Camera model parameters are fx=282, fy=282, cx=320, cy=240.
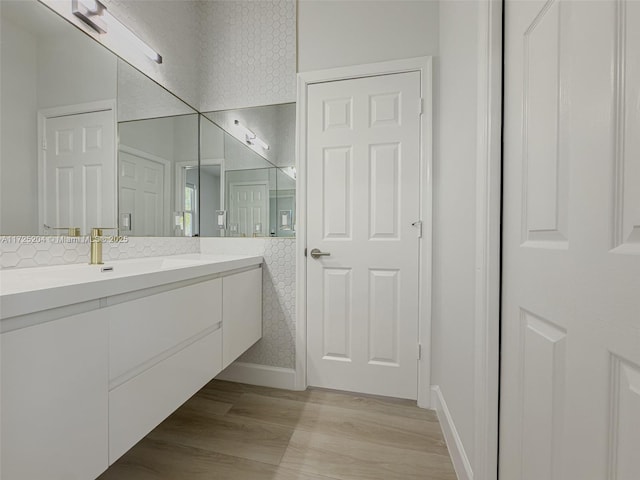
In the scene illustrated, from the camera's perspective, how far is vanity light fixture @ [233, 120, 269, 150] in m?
2.02

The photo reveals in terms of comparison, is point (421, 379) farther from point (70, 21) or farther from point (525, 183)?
point (70, 21)

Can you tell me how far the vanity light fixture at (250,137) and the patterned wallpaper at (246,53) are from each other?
0.48 feet

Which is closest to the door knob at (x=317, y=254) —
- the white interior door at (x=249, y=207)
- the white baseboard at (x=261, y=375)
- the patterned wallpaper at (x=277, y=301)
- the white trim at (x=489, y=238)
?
the patterned wallpaper at (x=277, y=301)

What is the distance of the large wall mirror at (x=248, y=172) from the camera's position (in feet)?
6.40

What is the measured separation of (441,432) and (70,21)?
271 centimetres

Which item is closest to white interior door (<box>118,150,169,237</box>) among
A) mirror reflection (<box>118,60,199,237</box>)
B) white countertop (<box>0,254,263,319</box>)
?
mirror reflection (<box>118,60,199,237</box>)

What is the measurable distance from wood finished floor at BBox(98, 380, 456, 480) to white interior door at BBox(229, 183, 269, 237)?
1.11 m

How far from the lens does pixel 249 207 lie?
6.66 ft

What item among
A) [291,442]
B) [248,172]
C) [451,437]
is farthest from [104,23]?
[451,437]

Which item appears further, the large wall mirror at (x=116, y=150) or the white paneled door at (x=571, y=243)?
the large wall mirror at (x=116, y=150)

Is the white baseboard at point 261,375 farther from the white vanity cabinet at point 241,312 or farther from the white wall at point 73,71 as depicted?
the white wall at point 73,71

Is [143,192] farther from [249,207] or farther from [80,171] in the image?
[249,207]

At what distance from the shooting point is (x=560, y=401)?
67 cm

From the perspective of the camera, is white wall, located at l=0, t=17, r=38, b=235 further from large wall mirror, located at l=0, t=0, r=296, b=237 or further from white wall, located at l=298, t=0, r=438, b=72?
white wall, located at l=298, t=0, r=438, b=72
